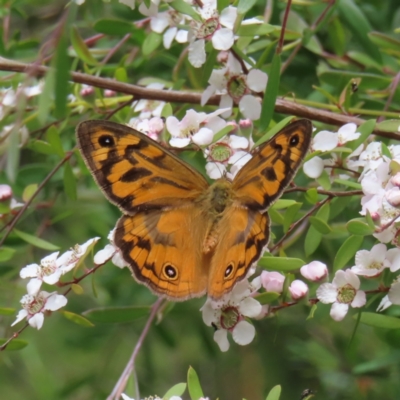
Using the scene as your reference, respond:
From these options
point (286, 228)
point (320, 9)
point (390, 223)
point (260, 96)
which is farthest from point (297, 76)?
point (390, 223)

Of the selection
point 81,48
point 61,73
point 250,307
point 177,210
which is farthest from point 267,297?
point 81,48

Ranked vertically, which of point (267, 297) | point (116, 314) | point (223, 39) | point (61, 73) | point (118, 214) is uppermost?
point (61, 73)

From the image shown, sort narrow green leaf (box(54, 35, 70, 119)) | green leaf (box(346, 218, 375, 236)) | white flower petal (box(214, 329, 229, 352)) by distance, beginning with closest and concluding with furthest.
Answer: narrow green leaf (box(54, 35, 70, 119))
green leaf (box(346, 218, 375, 236))
white flower petal (box(214, 329, 229, 352))

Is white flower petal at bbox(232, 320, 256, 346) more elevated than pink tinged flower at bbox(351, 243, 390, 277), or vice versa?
pink tinged flower at bbox(351, 243, 390, 277)

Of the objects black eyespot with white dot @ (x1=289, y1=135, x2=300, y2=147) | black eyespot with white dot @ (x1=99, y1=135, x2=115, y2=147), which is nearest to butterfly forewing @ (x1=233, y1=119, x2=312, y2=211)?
black eyespot with white dot @ (x1=289, y1=135, x2=300, y2=147)

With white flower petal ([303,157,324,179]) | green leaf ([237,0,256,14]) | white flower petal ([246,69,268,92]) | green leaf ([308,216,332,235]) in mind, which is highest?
green leaf ([237,0,256,14])

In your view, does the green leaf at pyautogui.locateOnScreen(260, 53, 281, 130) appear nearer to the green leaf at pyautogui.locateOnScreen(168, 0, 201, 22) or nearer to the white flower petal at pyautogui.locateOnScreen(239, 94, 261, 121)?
the white flower petal at pyautogui.locateOnScreen(239, 94, 261, 121)

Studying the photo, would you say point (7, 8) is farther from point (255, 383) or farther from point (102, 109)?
point (255, 383)

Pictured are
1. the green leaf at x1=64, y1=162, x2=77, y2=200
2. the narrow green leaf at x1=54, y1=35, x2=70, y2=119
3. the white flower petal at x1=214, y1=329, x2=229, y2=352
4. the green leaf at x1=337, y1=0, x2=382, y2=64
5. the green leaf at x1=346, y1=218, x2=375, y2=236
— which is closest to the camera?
the narrow green leaf at x1=54, y1=35, x2=70, y2=119

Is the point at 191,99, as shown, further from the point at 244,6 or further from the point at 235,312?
the point at 235,312
